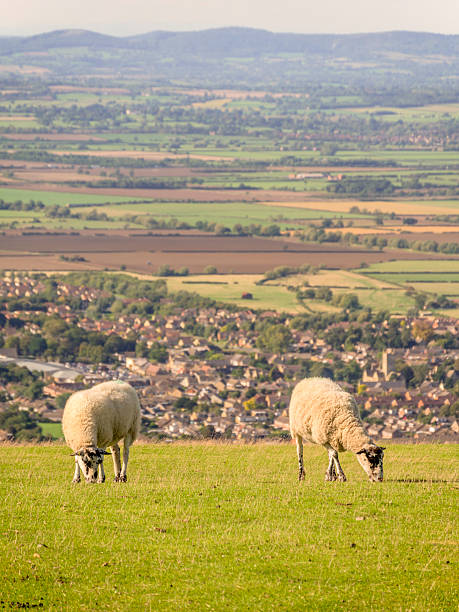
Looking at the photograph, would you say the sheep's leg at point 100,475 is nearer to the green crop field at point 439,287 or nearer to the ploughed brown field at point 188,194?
the green crop field at point 439,287

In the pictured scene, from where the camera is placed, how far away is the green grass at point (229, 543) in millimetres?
13125

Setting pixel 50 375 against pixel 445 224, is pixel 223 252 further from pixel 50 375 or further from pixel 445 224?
pixel 50 375

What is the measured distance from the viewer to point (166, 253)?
13150 cm

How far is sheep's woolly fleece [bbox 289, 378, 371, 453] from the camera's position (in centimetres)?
2047

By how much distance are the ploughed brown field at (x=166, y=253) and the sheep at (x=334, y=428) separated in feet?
327

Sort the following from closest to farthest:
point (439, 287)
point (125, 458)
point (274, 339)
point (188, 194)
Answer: point (125, 458), point (274, 339), point (439, 287), point (188, 194)

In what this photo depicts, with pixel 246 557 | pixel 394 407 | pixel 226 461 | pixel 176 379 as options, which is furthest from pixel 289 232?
pixel 246 557

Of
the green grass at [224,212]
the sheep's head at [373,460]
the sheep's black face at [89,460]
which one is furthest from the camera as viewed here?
the green grass at [224,212]

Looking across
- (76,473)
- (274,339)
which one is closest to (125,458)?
(76,473)

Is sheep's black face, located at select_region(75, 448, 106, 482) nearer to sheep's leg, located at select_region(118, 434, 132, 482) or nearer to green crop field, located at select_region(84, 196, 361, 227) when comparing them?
sheep's leg, located at select_region(118, 434, 132, 482)

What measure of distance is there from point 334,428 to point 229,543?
598 cm

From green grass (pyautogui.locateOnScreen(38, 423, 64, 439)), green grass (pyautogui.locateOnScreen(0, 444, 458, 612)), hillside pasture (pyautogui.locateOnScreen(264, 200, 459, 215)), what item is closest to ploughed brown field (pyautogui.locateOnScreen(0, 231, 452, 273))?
hillside pasture (pyautogui.locateOnScreen(264, 200, 459, 215))

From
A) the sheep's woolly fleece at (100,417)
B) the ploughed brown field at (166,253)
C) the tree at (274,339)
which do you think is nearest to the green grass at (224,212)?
the ploughed brown field at (166,253)

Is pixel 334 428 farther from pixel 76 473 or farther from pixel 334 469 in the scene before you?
pixel 76 473
